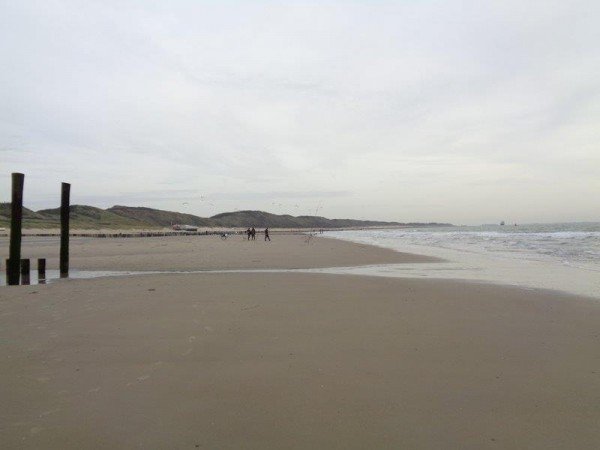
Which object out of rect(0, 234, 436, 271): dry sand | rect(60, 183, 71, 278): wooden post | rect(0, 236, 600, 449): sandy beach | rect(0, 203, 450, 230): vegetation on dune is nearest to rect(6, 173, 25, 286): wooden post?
rect(60, 183, 71, 278): wooden post

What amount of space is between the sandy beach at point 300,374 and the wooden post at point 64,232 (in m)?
6.03

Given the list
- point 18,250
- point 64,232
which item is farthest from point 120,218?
point 18,250

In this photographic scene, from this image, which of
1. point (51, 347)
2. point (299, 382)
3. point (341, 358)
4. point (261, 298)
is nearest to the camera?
point (299, 382)

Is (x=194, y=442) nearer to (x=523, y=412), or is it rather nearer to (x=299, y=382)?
(x=299, y=382)

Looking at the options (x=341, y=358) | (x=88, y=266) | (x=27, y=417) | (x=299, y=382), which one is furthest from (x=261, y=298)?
(x=88, y=266)

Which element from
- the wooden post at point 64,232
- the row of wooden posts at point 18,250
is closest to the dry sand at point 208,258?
the wooden post at point 64,232

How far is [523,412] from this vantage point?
11.1 ft

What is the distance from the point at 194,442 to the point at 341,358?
200cm

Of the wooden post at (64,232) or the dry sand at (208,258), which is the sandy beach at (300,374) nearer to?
the wooden post at (64,232)

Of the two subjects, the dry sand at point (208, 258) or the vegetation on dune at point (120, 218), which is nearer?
the dry sand at point (208, 258)

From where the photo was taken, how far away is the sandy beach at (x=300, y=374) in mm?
3090

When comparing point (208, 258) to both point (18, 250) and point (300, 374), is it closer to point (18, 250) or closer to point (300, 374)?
point (18, 250)

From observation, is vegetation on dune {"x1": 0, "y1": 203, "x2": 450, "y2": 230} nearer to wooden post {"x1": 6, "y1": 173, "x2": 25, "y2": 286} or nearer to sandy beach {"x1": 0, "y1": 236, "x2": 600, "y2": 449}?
wooden post {"x1": 6, "y1": 173, "x2": 25, "y2": 286}

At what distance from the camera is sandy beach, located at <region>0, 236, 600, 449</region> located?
3.09 m
